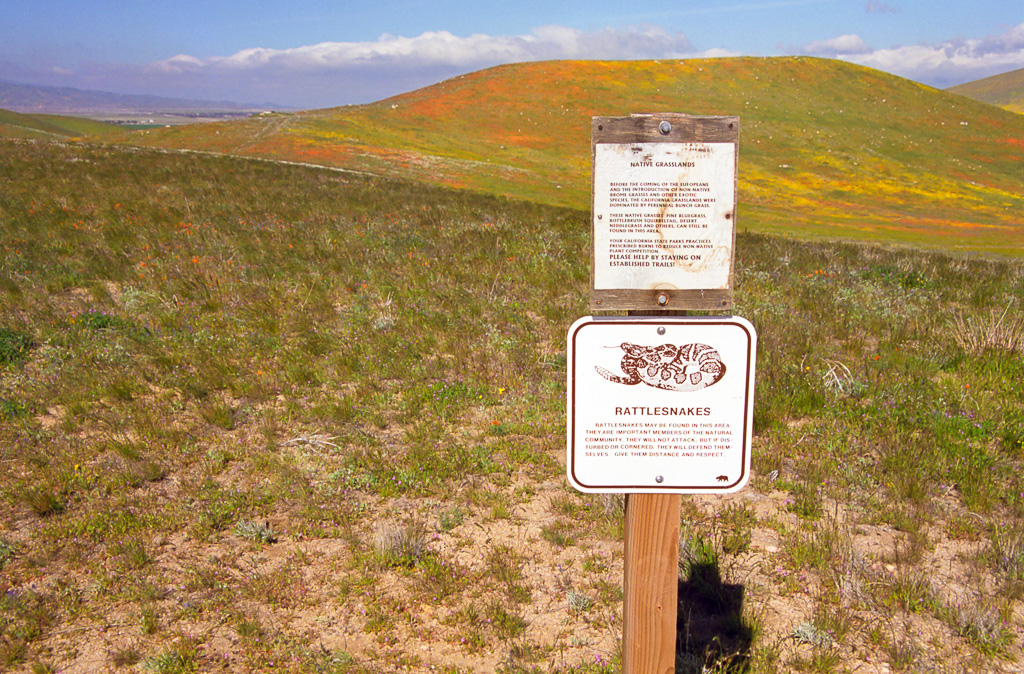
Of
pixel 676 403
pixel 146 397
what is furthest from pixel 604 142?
pixel 146 397

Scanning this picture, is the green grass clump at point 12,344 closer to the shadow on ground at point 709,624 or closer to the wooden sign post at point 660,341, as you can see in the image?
the wooden sign post at point 660,341

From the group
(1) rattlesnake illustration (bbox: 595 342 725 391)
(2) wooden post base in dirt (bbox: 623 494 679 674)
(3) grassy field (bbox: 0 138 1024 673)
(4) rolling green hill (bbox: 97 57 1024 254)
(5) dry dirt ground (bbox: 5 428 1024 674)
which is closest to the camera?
(1) rattlesnake illustration (bbox: 595 342 725 391)

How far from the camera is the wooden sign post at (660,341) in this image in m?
2.27

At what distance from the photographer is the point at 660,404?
2395 mm

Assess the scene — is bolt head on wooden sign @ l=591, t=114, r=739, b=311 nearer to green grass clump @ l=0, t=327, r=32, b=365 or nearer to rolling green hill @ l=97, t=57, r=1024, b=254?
green grass clump @ l=0, t=327, r=32, b=365

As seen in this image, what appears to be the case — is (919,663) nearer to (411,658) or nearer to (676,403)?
(676,403)

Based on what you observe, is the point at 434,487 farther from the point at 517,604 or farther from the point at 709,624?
the point at 709,624

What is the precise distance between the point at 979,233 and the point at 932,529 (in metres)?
35.5

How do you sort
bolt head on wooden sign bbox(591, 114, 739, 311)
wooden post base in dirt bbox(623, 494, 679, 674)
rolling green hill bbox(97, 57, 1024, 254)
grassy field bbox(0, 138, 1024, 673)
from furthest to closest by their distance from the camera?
rolling green hill bbox(97, 57, 1024, 254) → grassy field bbox(0, 138, 1024, 673) → wooden post base in dirt bbox(623, 494, 679, 674) → bolt head on wooden sign bbox(591, 114, 739, 311)

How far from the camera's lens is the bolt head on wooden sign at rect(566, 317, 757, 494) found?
2.35m

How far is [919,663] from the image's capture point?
3123 millimetres

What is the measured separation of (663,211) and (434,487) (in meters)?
3.16

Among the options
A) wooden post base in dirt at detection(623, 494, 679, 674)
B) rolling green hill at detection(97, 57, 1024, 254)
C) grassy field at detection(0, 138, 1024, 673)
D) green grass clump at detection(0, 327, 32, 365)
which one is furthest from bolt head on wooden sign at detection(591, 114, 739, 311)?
rolling green hill at detection(97, 57, 1024, 254)

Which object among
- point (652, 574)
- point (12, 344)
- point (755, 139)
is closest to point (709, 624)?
point (652, 574)
